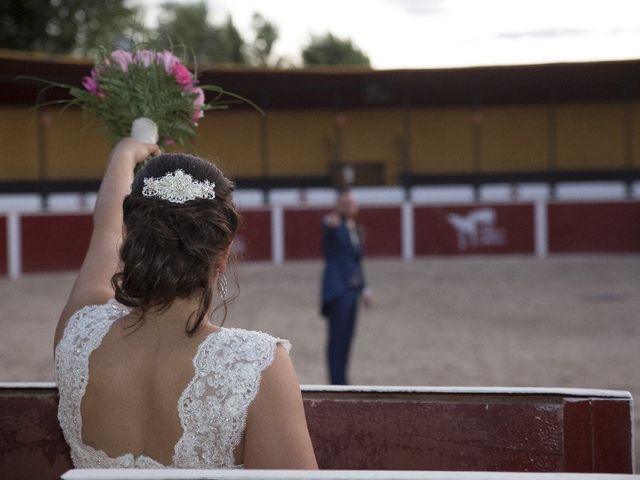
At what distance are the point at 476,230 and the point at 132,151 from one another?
574 inches

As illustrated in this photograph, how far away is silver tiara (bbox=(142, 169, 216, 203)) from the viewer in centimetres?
162

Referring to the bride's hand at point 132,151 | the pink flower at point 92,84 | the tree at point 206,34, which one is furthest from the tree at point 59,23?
the bride's hand at point 132,151

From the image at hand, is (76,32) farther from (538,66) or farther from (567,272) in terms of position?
(567,272)

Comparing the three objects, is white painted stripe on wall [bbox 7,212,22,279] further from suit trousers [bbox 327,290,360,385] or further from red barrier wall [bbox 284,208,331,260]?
suit trousers [bbox 327,290,360,385]

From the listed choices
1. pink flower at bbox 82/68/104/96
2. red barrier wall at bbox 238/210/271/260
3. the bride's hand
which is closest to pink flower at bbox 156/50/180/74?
pink flower at bbox 82/68/104/96

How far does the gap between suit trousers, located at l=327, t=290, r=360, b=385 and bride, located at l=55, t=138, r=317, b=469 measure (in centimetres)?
471

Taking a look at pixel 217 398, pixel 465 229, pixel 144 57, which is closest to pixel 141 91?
pixel 144 57

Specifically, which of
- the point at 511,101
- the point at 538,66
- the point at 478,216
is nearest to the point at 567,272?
the point at 478,216

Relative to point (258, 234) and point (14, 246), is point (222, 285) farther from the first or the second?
point (258, 234)

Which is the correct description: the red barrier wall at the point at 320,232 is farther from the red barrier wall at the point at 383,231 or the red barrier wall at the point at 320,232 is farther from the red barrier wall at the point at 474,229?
the red barrier wall at the point at 474,229

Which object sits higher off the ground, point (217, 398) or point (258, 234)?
point (217, 398)

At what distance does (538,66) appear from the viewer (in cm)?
2088

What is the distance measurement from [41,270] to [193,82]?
515 inches

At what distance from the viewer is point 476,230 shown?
16453 millimetres
